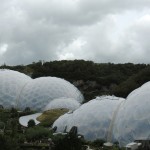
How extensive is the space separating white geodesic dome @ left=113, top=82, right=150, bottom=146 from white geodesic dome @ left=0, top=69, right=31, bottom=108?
2423 centimetres

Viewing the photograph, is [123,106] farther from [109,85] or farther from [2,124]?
[109,85]

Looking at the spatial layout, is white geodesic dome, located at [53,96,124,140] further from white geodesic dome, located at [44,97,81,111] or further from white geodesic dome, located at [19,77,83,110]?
white geodesic dome, located at [19,77,83,110]

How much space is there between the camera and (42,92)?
51.4 metres

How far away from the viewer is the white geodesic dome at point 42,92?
167ft

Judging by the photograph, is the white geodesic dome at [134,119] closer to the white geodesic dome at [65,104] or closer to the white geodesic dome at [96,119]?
the white geodesic dome at [96,119]

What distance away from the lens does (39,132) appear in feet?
103

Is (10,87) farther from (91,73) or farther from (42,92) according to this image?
(91,73)

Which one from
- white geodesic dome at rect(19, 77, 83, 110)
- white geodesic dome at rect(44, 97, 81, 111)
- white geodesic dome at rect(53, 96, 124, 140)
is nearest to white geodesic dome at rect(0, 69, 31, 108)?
white geodesic dome at rect(19, 77, 83, 110)

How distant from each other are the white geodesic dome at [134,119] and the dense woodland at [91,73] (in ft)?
83.1

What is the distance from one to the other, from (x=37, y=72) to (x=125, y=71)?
15044 mm

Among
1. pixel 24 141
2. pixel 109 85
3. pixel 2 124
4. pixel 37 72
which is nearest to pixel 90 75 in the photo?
pixel 109 85

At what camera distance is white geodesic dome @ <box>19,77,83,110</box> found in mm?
50969

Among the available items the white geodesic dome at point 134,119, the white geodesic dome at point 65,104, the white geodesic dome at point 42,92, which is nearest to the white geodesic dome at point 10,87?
the white geodesic dome at point 42,92

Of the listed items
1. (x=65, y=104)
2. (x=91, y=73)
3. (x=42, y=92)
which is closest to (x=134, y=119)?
(x=65, y=104)
